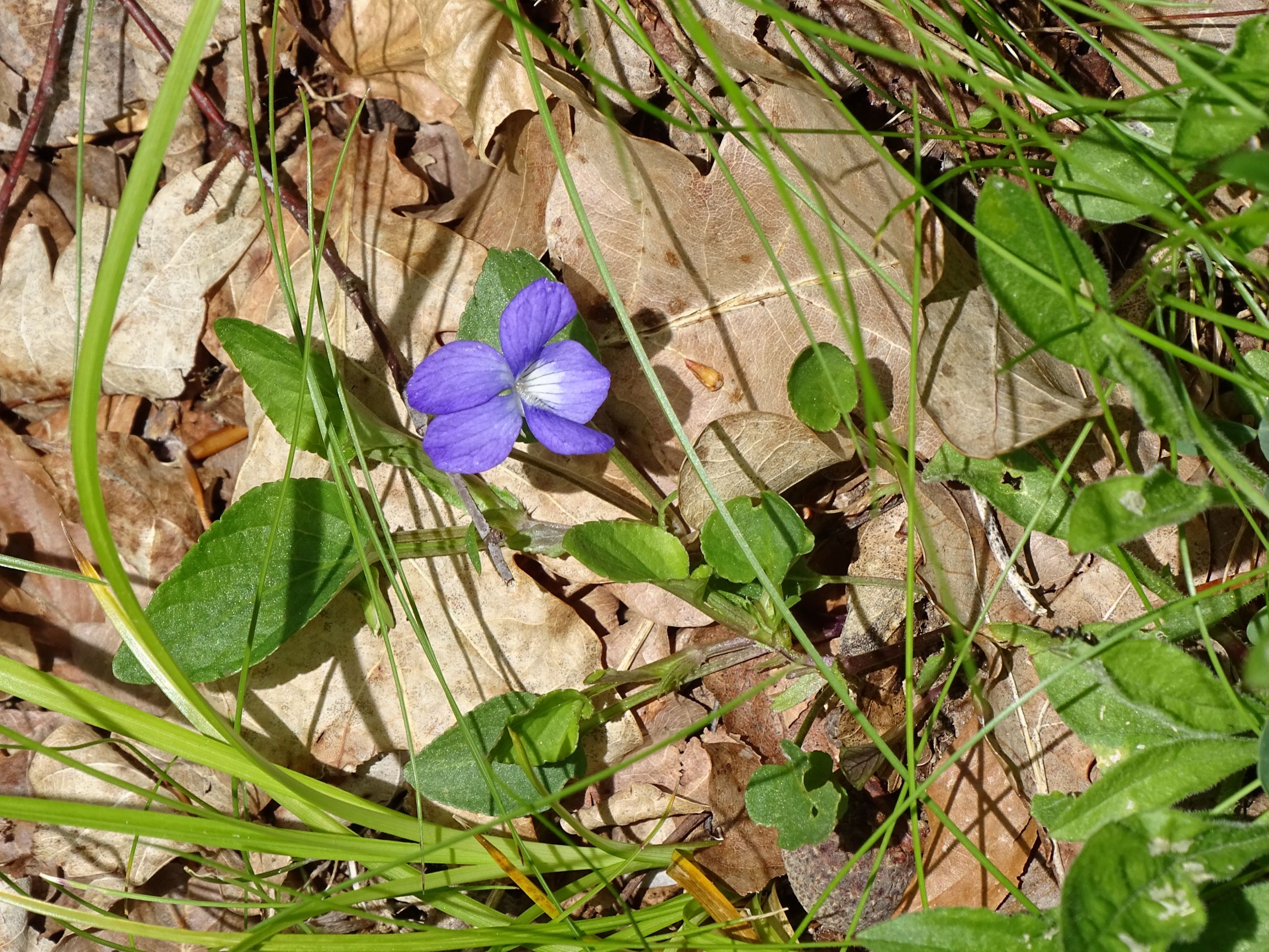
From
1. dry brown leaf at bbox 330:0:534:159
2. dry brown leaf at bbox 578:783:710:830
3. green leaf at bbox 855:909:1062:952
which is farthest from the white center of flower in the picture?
green leaf at bbox 855:909:1062:952

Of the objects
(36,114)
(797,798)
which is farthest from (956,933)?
(36,114)

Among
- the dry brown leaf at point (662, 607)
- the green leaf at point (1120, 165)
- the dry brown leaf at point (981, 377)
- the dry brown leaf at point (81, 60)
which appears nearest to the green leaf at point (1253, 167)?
the green leaf at point (1120, 165)

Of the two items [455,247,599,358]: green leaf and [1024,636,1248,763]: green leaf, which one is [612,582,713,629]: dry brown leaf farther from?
[1024,636,1248,763]: green leaf

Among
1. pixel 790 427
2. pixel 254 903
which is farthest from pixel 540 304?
pixel 254 903

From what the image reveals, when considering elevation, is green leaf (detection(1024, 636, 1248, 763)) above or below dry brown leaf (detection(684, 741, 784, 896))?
above

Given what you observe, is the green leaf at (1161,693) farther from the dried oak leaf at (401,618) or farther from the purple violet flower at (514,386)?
the dried oak leaf at (401,618)

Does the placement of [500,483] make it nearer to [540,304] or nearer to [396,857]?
[540,304]
